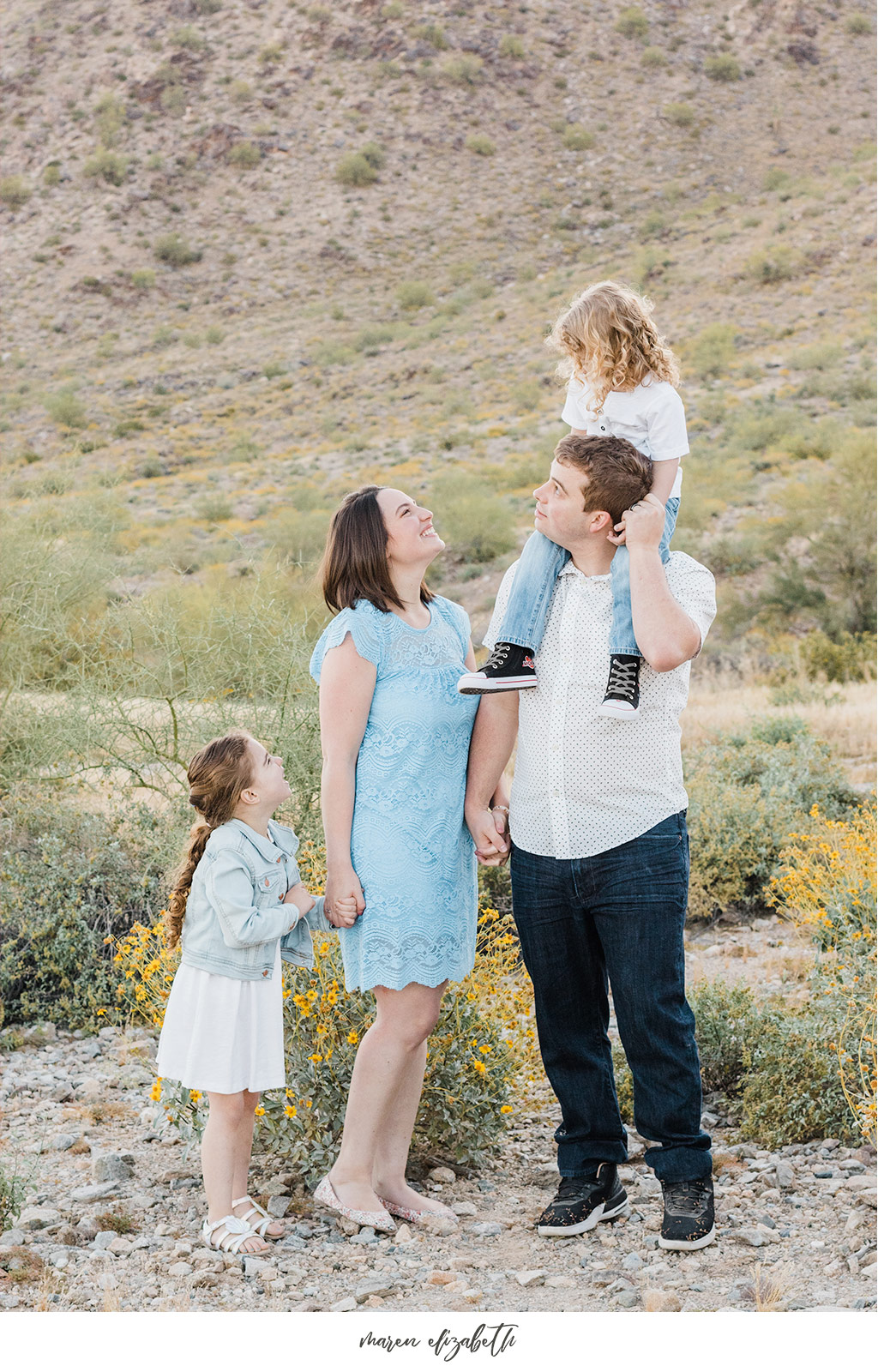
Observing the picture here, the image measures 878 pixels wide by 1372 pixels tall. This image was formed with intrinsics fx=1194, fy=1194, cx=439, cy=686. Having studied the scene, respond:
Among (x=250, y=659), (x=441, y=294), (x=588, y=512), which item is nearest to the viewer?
(x=588, y=512)

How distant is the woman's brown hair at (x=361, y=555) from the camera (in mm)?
2992

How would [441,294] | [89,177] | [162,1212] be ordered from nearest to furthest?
[162,1212], [441,294], [89,177]

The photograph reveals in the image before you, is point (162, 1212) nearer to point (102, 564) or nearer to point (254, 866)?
point (254, 866)

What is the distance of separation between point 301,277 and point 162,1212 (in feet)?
134

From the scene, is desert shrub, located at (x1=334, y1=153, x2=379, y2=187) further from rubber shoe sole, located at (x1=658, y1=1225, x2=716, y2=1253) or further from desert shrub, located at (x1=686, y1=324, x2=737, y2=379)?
rubber shoe sole, located at (x1=658, y1=1225, x2=716, y2=1253)

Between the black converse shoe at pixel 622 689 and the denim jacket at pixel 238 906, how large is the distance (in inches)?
36.4

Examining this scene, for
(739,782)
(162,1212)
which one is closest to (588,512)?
(162,1212)

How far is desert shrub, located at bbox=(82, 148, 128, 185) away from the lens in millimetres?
43284

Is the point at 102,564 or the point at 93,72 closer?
the point at 102,564

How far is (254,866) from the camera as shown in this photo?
9.73 feet

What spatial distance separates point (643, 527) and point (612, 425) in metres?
0.54

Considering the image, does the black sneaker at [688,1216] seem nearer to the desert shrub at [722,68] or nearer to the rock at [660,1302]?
the rock at [660,1302]

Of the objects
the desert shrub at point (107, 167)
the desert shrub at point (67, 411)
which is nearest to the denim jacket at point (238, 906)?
the desert shrub at point (67, 411)

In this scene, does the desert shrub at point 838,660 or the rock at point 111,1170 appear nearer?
the rock at point 111,1170
